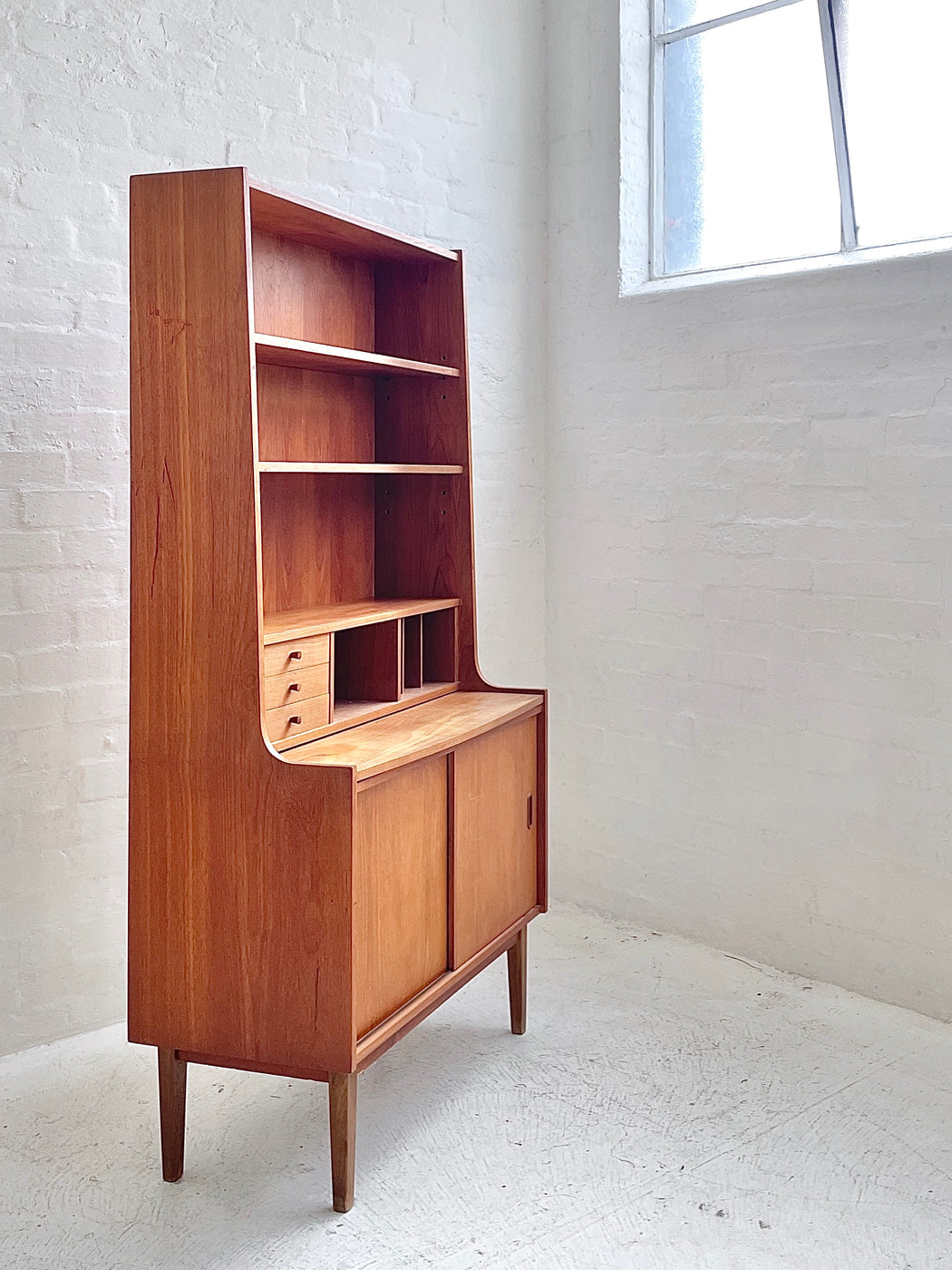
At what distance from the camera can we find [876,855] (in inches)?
125

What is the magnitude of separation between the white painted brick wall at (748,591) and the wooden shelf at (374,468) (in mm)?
861

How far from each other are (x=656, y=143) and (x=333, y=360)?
5.25ft

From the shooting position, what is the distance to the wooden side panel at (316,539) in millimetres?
2795

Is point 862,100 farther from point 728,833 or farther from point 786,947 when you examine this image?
point 786,947

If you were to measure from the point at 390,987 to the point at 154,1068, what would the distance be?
0.76 meters

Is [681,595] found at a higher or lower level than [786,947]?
higher

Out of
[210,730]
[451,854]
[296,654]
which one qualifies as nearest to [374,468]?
[296,654]

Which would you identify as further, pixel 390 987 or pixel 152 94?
pixel 152 94

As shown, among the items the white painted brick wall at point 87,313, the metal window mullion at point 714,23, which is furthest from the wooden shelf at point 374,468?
the metal window mullion at point 714,23

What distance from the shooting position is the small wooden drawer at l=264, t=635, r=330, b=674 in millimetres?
2336

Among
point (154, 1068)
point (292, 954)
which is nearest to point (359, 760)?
point (292, 954)

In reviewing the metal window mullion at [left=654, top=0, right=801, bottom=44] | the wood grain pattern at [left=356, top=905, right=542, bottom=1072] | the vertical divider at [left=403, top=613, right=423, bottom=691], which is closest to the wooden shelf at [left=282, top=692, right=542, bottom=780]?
the vertical divider at [left=403, top=613, right=423, bottom=691]

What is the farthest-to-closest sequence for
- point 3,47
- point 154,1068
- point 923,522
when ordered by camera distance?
point 923,522
point 154,1068
point 3,47

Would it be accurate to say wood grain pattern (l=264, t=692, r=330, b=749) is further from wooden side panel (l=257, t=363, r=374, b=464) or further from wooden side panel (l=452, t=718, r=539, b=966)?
wooden side panel (l=257, t=363, r=374, b=464)
